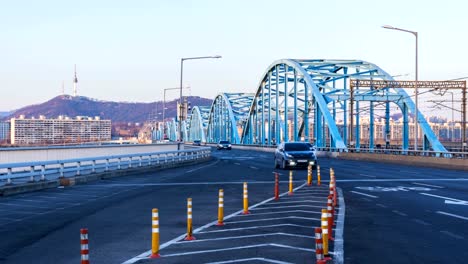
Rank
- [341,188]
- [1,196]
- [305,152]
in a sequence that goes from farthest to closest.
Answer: [305,152] < [341,188] < [1,196]

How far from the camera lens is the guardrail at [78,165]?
27.5 meters

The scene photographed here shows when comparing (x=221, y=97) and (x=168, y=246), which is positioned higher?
(x=221, y=97)

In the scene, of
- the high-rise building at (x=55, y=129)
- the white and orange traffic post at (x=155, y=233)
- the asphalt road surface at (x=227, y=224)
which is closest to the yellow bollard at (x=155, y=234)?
the white and orange traffic post at (x=155, y=233)

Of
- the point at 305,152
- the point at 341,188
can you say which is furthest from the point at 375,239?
the point at 305,152

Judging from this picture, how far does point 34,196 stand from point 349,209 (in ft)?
39.7

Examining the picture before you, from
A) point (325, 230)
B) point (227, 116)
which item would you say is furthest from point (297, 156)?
point (227, 116)

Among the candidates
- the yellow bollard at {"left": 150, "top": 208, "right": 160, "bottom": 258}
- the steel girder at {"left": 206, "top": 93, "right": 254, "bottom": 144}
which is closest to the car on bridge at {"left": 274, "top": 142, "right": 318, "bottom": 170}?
the yellow bollard at {"left": 150, "top": 208, "right": 160, "bottom": 258}

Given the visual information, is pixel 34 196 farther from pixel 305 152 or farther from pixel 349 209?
pixel 305 152

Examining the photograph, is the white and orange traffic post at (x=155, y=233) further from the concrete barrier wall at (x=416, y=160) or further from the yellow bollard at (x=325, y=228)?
the concrete barrier wall at (x=416, y=160)

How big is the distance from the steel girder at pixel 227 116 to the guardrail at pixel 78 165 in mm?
77254

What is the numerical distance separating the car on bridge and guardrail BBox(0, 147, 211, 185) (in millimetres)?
8992

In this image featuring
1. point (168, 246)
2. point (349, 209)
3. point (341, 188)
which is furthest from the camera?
point (341, 188)

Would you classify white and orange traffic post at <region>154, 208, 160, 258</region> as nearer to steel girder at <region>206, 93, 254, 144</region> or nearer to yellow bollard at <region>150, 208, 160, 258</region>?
yellow bollard at <region>150, 208, 160, 258</region>

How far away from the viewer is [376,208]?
761 inches
